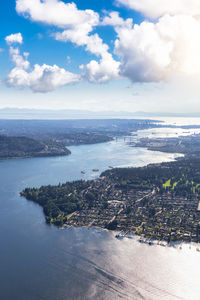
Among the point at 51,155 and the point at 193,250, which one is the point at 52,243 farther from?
the point at 51,155

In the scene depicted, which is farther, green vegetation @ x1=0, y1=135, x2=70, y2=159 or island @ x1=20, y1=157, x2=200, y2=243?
green vegetation @ x1=0, y1=135, x2=70, y2=159

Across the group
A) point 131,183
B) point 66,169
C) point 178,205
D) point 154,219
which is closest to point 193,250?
point 154,219

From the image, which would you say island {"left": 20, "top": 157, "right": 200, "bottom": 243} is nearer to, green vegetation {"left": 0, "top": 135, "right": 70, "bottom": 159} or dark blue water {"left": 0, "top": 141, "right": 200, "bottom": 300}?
dark blue water {"left": 0, "top": 141, "right": 200, "bottom": 300}

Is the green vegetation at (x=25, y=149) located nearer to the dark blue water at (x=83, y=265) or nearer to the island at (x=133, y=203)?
the island at (x=133, y=203)

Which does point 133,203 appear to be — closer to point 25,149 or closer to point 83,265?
point 83,265

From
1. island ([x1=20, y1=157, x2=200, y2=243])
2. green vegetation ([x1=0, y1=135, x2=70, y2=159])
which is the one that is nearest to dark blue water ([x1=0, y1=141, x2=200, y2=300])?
island ([x1=20, y1=157, x2=200, y2=243])

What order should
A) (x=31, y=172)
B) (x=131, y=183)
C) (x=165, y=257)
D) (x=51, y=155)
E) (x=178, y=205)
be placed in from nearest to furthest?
(x=165, y=257) < (x=178, y=205) < (x=131, y=183) < (x=31, y=172) < (x=51, y=155)
